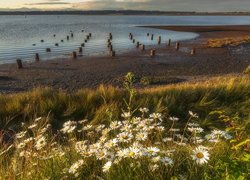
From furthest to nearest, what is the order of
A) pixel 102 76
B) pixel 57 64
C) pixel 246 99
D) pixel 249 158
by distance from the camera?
pixel 57 64 < pixel 102 76 < pixel 246 99 < pixel 249 158

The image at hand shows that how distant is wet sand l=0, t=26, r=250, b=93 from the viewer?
20812mm

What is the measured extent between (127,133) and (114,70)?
74.1 feet

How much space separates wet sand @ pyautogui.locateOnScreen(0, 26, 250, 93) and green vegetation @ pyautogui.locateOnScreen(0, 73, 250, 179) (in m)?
9.11

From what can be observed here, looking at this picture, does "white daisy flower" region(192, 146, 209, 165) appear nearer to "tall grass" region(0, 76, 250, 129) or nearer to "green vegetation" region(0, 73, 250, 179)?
"green vegetation" region(0, 73, 250, 179)

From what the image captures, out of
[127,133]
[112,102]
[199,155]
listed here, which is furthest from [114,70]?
[199,155]

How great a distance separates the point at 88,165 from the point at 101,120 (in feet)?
17.6

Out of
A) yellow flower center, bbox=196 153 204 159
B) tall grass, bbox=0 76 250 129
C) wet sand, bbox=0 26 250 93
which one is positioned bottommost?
wet sand, bbox=0 26 250 93

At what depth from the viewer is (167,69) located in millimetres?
26188

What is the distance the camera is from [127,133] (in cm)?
329

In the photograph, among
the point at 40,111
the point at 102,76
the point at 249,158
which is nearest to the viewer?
the point at 249,158

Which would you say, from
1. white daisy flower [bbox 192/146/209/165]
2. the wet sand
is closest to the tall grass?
white daisy flower [bbox 192/146/209/165]

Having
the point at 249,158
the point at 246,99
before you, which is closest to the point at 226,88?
the point at 246,99

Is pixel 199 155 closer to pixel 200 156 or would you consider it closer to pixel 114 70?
pixel 200 156

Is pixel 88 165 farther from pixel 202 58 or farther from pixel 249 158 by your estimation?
pixel 202 58
